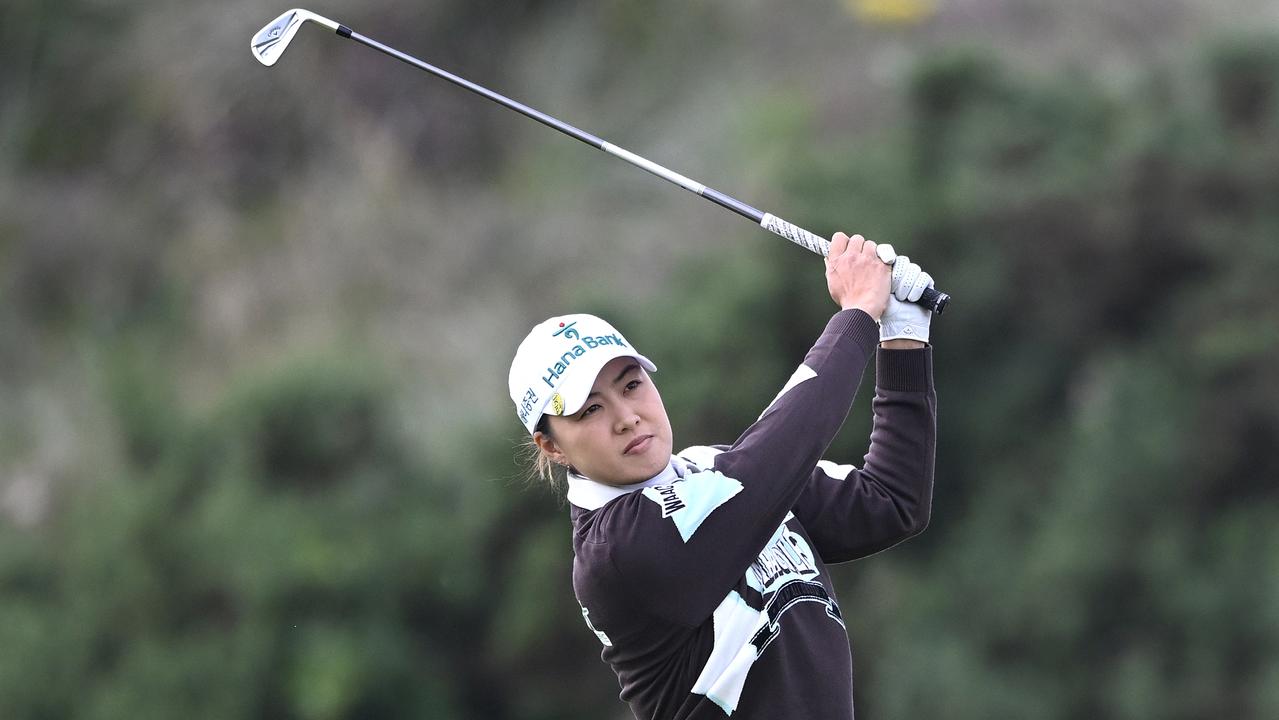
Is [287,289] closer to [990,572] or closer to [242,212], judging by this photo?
[242,212]

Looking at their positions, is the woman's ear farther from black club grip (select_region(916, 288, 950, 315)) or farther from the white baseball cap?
black club grip (select_region(916, 288, 950, 315))

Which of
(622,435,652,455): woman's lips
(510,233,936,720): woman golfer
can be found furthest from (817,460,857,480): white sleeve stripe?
(622,435,652,455): woman's lips

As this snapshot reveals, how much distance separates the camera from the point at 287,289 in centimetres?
1462

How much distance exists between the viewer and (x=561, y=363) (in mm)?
2639

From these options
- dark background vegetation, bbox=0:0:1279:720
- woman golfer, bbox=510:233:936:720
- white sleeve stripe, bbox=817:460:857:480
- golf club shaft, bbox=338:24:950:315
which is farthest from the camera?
dark background vegetation, bbox=0:0:1279:720

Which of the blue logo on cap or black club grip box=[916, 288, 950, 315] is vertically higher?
black club grip box=[916, 288, 950, 315]

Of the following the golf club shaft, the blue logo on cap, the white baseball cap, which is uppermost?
the golf club shaft

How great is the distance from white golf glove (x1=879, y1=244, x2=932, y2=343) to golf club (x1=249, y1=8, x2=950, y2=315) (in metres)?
0.02

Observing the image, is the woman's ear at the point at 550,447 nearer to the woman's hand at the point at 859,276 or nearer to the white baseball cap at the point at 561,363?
the white baseball cap at the point at 561,363

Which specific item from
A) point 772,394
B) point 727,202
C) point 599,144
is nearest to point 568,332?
point 727,202

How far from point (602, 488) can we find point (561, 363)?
210mm

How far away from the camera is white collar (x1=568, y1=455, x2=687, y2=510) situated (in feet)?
8.65

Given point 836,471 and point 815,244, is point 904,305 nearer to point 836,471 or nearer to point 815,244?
point 815,244

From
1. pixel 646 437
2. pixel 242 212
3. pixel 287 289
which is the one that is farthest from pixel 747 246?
pixel 646 437
